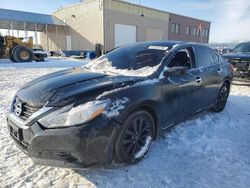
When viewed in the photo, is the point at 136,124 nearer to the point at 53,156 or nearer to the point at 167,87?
the point at 167,87

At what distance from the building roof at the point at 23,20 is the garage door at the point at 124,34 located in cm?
814

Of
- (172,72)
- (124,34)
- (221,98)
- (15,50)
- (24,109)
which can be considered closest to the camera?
(24,109)

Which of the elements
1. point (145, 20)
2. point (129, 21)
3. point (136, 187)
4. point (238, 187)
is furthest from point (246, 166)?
point (145, 20)

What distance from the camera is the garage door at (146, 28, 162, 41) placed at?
112 ft

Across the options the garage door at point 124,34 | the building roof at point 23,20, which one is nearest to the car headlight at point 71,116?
the garage door at point 124,34

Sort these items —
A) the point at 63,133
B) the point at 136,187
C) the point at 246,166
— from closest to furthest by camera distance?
the point at 63,133
the point at 136,187
the point at 246,166

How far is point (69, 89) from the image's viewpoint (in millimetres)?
2826

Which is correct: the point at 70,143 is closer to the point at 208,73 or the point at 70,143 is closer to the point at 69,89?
the point at 69,89

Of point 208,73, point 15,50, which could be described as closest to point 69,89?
point 208,73

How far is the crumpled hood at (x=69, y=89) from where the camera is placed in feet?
8.70

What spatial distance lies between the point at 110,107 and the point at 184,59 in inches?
82.5

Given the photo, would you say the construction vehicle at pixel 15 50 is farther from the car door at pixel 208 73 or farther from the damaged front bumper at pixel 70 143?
the damaged front bumper at pixel 70 143

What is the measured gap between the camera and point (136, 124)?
3.07 meters

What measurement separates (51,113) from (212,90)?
3.45 m
